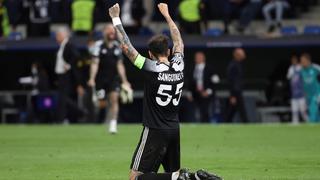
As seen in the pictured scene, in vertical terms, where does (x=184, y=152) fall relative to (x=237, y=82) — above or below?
above

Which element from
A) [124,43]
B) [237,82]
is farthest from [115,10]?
[237,82]

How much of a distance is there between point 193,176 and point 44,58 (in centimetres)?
2128

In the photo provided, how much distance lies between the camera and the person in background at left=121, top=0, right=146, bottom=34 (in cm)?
3091

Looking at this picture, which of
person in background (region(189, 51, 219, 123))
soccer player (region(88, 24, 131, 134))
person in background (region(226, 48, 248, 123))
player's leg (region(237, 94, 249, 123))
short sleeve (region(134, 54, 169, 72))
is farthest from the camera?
person in background (region(189, 51, 219, 123))

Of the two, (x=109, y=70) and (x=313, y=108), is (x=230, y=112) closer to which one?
(x=313, y=108)

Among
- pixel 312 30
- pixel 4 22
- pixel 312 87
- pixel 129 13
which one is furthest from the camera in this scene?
pixel 4 22

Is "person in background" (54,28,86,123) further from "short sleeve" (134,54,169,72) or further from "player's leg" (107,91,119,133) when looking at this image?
"short sleeve" (134,54,169,72)

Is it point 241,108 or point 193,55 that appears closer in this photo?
point 241,108

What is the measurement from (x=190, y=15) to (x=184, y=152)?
13503mm

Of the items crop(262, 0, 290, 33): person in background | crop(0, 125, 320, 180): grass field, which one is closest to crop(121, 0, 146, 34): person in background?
crop(262, 0, 290, 33): person in background

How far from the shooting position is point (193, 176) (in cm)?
1086

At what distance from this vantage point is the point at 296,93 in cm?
2848

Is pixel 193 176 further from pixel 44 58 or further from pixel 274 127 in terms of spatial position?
pixel 44 58

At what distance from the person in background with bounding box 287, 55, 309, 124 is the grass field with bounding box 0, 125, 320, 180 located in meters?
4.07
